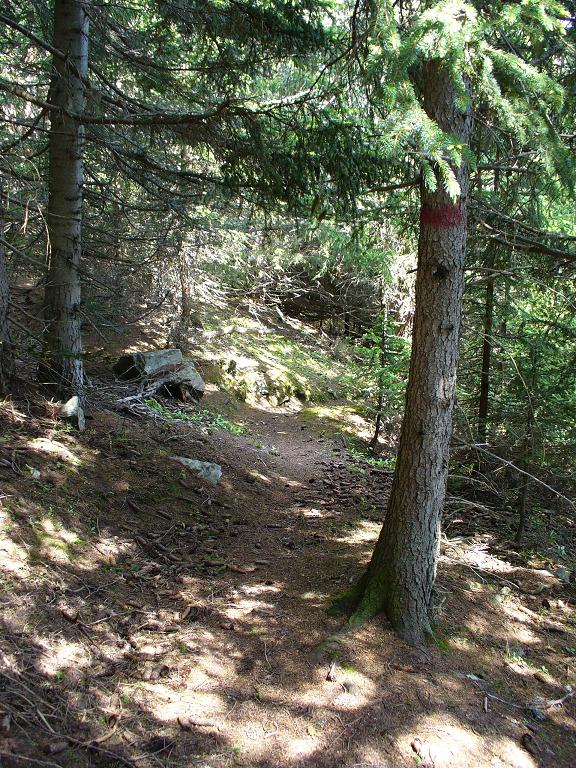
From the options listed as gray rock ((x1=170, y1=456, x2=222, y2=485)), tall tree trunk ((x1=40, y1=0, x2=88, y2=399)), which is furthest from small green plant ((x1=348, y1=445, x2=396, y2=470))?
tall tree trunk ((x1=40, y1=0, x2=88, y2=399))

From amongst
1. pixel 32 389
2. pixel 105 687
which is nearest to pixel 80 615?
pixel 105 687

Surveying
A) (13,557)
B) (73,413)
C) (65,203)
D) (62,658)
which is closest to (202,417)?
(73,413)

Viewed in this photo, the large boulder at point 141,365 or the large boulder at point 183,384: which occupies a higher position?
the large boulder at point 141,365

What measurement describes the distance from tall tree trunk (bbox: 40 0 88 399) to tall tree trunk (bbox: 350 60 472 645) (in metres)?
4.52

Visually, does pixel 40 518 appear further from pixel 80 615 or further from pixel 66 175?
pixel 66 175

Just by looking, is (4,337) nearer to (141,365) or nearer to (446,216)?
(446,216)

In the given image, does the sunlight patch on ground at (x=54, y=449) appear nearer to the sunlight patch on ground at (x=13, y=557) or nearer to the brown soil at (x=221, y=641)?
the brown soil at (x=221, y=641)

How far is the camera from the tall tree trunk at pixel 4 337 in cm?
589

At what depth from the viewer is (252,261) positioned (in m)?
17.7

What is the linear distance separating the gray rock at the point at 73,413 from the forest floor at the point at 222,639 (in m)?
0.15

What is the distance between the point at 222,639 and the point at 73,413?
3.78 metres

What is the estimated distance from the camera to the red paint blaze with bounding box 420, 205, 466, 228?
430 cm

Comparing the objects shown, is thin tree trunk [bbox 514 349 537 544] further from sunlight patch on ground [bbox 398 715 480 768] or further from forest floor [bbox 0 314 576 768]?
sunlight patch on ground [bbox 398 715 480 768]

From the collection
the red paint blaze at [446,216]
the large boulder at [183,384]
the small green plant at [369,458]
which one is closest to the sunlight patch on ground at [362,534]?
the small green plant at [369,458]
